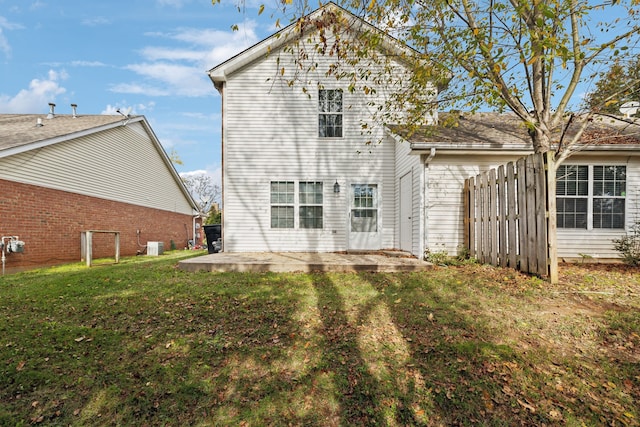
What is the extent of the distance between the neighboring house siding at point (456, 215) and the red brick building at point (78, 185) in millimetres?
11544

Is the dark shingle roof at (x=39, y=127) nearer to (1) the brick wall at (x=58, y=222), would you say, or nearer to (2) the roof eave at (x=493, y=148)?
(1) the brick wall at (x=58, y=222)

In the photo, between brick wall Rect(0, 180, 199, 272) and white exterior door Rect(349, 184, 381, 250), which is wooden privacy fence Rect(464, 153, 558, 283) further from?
brick wall Rect(0, 180, 199, 272)

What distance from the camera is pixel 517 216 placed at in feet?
20.3

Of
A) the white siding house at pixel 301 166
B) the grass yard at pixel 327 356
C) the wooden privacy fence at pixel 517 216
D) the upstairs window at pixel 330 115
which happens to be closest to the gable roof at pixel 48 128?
the white siding house at pixel 301 166

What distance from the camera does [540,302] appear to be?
4.67 metres

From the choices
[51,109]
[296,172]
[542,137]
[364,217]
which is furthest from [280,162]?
[51,109]

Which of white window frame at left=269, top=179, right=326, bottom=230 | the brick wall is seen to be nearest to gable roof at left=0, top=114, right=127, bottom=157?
the brick wall

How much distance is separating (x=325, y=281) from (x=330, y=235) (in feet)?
13.0

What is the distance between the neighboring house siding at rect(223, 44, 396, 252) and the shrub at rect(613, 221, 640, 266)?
5512 mm

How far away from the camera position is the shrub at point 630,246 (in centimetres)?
769

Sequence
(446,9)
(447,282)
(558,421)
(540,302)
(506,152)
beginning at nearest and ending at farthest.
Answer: (558,421) < (540,302) < (447,282) < (446,9) < (506,152)

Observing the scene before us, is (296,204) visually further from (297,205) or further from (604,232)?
(604,232)

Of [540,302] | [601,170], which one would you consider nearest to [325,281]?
[540,302]

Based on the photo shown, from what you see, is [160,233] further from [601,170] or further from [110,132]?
[601,170]
